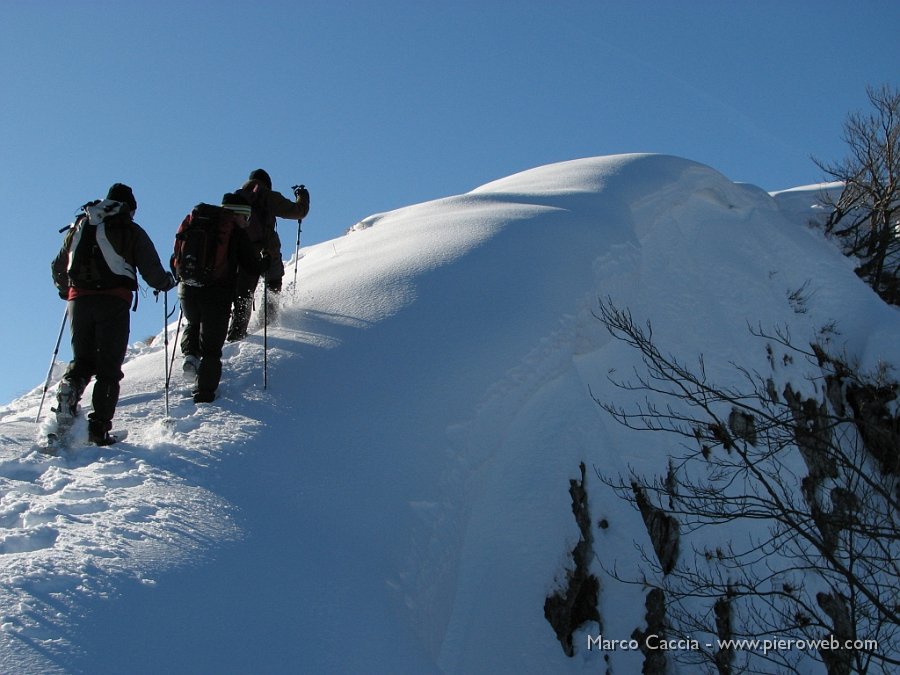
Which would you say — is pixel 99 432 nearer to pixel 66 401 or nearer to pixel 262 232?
pixel 66 401

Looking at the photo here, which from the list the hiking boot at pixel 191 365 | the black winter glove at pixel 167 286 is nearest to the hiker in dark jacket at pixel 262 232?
the hiking boot at pixel 191 365

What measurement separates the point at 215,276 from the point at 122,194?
3.53 ft

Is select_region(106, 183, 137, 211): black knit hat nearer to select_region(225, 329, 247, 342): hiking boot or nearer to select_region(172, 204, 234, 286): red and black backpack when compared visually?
select_region(172, 204, 234, 286): red and black backpack

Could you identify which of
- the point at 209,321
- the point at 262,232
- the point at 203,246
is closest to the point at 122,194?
the point at 203,246

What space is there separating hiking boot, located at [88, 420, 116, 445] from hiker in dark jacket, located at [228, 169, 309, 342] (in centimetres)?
219

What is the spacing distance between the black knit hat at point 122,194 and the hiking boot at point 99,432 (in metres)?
1.89

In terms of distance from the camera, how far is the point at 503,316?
842 centimetres

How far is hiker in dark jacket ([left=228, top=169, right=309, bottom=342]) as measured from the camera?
7.99 metres

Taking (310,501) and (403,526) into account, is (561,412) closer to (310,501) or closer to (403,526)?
(403,526)

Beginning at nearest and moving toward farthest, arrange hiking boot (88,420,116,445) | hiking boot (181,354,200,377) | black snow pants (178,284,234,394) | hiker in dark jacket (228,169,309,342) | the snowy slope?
the snowy slope, hiking boot (88,420,116,445), black snow pants (178,284,234,394), hiking boot (181,354,200,377), hiker in dark jacket (228,169,309,342)

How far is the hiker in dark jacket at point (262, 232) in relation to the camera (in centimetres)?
799

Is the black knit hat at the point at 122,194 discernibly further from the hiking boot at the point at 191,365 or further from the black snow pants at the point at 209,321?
the hiking boot at the point at 191,365

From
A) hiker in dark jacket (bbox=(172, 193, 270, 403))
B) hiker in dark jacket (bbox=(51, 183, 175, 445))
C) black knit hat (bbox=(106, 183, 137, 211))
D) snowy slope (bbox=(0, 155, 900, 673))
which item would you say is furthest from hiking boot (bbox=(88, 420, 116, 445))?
black knit hat (bbox=(106, 183, 137, 211))

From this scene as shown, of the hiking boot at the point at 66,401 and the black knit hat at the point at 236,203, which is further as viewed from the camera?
the black knit hat at the point at 236,203
